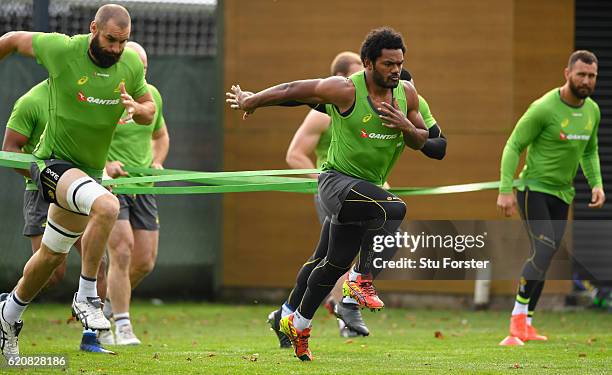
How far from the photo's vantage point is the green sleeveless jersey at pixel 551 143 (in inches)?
397

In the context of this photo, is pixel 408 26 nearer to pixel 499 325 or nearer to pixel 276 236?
pixel 276 236

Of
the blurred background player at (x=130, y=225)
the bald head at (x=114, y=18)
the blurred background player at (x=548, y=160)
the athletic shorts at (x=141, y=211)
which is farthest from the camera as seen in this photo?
the athletic shorts at (x=141, y=211)

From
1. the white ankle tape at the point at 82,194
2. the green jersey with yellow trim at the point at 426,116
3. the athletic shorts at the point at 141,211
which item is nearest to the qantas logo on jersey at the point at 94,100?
the white ankle tape at the point at 82,194

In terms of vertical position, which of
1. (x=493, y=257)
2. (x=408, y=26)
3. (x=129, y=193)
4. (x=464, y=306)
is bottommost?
(x=464, y=306)

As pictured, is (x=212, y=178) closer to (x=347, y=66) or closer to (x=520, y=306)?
(x=347, y=66)

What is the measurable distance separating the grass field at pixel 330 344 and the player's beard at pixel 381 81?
5.94ft

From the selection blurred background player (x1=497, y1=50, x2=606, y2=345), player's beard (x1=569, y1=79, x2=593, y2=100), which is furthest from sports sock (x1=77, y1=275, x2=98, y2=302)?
player's beard (x1=569, y1=79, x2=593, y2=100)

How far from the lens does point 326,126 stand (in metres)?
10.4

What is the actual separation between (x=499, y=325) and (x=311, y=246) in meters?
3.15

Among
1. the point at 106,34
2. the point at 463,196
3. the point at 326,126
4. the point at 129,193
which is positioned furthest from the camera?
the point at 463,196

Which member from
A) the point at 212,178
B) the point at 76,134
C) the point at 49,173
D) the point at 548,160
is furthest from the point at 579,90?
the point at 49,173

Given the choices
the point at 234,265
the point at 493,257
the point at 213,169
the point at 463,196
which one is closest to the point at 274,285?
the point at 234,265

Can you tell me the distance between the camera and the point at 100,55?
7.65 metres

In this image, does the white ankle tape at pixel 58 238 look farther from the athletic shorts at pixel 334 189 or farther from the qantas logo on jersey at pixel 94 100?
the athletic shorts at pixel 334 189
